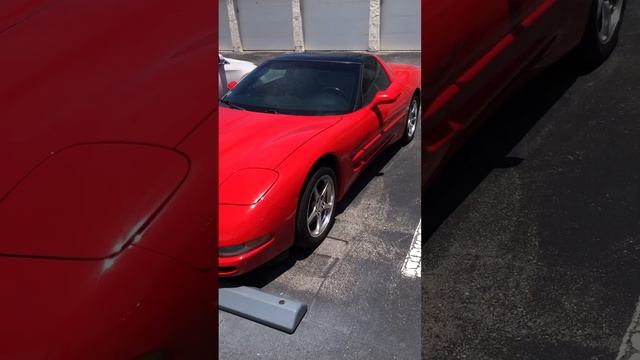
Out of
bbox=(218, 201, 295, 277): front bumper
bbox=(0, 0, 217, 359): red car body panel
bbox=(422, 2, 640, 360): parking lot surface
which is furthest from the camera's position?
bbox=(422, 2, 640, 360): parking lot surface

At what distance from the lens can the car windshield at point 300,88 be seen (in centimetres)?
78

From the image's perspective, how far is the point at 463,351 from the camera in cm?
97

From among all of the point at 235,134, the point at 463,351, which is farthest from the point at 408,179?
the point at 463,351

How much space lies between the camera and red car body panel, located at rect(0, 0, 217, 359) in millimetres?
563

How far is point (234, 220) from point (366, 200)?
0.24 meters

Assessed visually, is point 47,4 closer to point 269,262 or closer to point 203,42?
point 203,42

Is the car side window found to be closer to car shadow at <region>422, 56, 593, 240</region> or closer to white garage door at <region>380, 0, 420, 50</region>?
white garage door at <region>380, 0, 420, 50</region>

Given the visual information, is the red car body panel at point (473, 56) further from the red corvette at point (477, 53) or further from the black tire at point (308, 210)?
the black tire at point (308, 210)

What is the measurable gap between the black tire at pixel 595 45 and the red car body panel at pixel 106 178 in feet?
2.53

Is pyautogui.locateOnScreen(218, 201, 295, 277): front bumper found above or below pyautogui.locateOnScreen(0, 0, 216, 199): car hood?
below

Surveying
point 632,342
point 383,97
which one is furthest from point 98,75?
point 632,342

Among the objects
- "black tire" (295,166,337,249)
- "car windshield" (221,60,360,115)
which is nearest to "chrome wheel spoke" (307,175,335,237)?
"black tire" (295,166,337,249)

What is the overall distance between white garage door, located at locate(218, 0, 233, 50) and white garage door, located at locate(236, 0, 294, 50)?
0.03 metres

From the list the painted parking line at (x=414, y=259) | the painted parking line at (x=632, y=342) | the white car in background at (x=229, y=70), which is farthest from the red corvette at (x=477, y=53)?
the painted parking line at (x=632, y=342)
